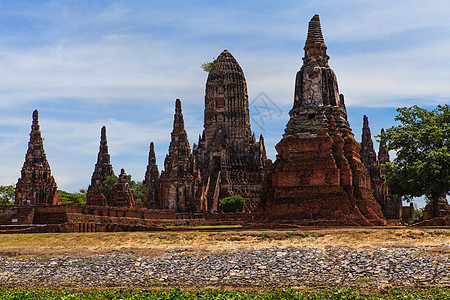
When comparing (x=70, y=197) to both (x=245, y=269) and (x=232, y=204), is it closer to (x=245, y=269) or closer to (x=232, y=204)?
(x=232, y=204)

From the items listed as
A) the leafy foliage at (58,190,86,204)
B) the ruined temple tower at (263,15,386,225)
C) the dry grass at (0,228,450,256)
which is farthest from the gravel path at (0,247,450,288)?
Result: the leafy foliage at (58,190,86,204)

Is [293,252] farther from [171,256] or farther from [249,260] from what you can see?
[171,256]

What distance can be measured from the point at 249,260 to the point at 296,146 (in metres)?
12.6

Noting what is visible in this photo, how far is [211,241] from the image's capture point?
93.0ft

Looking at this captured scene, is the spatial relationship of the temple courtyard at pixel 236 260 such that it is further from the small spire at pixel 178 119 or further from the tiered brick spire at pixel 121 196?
the small spire at pixel 178 119

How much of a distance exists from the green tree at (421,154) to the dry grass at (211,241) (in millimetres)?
8095

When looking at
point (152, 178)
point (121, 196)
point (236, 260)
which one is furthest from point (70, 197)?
point (236, 260)

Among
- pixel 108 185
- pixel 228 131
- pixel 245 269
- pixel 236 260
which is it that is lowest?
pixel 245 269

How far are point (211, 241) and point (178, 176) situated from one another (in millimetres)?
44409

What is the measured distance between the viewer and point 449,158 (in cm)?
3497

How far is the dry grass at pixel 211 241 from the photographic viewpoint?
1032 inches

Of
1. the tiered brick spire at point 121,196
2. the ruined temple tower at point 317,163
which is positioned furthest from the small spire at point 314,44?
the tiered brick spire at point 121,196

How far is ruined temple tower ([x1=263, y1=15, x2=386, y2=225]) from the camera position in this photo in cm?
3469

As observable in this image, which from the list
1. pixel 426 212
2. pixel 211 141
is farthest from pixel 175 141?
pixel 426 212
